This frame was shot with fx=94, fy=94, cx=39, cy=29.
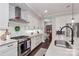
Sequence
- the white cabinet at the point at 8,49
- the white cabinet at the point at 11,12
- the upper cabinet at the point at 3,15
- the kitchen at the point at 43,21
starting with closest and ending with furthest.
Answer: the white cabinet at the point at 8,49
the upper cabinet at the point at 3,15
the kitchen at the point at 43,21
the white cabinet at the point at 11,12

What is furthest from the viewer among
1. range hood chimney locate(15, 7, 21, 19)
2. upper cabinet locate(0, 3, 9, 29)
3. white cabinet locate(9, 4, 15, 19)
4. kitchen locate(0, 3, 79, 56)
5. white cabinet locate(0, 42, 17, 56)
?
range hood chimney locate(15, 7, 21, 19)

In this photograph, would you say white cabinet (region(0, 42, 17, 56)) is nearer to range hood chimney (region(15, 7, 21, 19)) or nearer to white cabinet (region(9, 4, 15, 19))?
white cabinet (region(9, 4, 15, 19))

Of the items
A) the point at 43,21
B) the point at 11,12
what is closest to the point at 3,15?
the point at 11,12

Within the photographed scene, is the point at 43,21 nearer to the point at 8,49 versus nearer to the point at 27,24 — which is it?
the point at 27,24

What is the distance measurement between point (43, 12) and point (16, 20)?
0.97 metres

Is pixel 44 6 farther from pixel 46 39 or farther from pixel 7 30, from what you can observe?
pixel 7 30

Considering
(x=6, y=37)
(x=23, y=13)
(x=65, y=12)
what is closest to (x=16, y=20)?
(x=23, y=13)

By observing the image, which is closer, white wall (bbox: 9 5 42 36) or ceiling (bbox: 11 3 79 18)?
ceiling (bbox: 11 3 79 18)

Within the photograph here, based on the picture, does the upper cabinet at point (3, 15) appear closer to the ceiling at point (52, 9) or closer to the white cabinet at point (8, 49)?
the white cabinet at point (8, 49)

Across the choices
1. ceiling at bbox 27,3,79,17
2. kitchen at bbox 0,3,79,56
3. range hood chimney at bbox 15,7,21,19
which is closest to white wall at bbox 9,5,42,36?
kitchen at bbox 0,3,79,56

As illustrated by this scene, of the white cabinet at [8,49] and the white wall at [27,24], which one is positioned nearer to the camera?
the white cabinet at [8,49]

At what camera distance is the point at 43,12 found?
116 inches

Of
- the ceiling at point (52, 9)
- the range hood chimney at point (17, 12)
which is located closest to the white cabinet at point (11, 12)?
the range hood chimney at point (17, 12)

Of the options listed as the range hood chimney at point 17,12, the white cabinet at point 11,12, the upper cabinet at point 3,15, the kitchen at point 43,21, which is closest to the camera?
the upper cabinet at point 3,15
